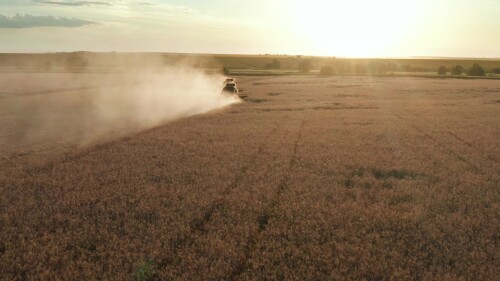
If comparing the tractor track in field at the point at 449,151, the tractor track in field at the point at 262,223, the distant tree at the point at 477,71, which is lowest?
the tractor track in field at the point at 262,223

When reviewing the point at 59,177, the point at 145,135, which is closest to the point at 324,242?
the point at 59,177

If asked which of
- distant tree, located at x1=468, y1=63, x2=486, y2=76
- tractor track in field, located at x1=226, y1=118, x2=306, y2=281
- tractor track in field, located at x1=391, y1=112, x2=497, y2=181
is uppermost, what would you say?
distant tree, located at x1=468, y1=63, x2=486, y2=76

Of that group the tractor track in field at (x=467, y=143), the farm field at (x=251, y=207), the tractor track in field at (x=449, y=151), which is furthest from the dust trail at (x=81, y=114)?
the tractor track in field at (x=467, y=143)

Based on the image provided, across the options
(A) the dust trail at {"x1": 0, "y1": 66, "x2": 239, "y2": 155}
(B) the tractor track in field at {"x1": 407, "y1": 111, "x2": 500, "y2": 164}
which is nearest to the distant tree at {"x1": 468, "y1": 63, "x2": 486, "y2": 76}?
(A) the dust trail at {"x1": 0, "y1": 66, "x2": 239, "y2": 155}

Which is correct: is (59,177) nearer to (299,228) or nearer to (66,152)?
(66,152)

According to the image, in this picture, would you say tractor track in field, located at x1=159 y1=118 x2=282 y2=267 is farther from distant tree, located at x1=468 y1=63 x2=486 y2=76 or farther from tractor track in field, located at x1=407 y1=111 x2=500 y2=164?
distant tree, located at x1=468 y1=63 x2=486 y2=76

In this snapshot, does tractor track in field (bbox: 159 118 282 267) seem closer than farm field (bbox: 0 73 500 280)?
No

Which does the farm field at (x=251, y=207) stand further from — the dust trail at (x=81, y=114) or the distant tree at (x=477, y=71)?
the distant tree at (x=477, y=71)

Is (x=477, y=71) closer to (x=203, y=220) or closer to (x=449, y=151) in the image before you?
(x=449, y=151)

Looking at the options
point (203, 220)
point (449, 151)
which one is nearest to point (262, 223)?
point (203, 220)
